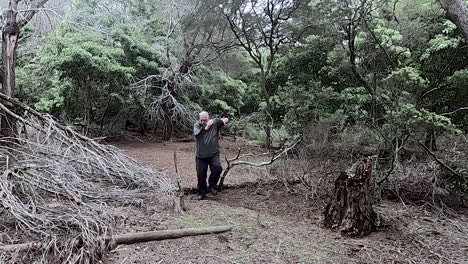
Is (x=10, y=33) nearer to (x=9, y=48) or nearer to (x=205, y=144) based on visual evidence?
(x=9, y=48)

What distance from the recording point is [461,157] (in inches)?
267

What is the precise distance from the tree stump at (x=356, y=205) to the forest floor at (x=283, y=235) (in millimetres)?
143

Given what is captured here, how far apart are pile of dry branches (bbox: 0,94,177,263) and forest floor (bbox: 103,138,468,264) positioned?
1.15ft

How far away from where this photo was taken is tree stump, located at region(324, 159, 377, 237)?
208 inches

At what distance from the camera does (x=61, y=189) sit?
5.31m

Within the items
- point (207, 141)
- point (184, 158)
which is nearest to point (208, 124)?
point (207, 141)

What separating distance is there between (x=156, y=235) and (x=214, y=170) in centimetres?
239

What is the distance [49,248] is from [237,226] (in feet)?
7.68

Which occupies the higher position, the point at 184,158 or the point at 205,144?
the point at 205,144

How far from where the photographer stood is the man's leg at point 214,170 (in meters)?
6.79

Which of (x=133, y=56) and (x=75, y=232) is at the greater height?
(x=133, y=56)

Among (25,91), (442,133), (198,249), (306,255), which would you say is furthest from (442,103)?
(25,91)

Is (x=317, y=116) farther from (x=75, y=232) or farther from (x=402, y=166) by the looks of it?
(x=75, y=232)

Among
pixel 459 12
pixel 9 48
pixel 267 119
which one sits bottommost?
pixel 267 119
